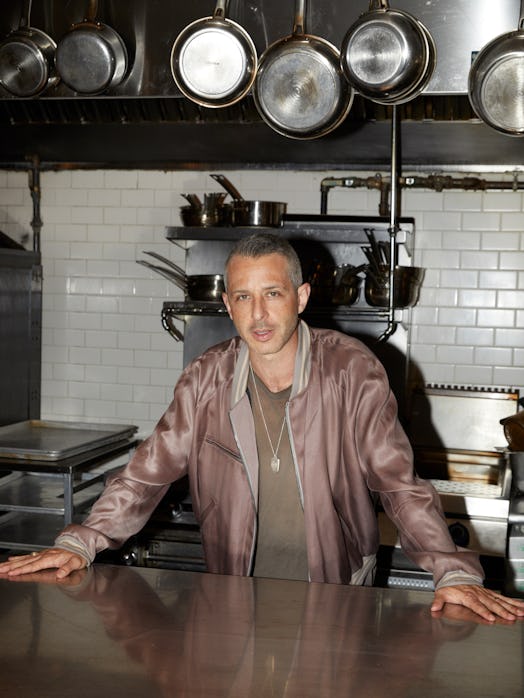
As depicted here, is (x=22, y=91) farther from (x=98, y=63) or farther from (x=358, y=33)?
(x=358, y=33)

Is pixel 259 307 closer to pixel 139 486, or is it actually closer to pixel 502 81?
pixel 139 486

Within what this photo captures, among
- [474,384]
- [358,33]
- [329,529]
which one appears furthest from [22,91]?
[474,384]

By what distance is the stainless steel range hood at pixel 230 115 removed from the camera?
323 cm

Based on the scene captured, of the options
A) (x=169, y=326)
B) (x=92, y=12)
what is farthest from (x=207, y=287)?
(x=92, y=12)

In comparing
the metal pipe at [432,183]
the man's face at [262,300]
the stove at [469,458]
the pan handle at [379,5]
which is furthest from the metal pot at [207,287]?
the man's face at [262,300]

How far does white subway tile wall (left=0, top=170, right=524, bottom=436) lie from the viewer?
4.73 meters

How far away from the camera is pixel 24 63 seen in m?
3.27

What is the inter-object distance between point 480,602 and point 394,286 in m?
2.34

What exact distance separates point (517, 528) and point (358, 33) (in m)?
1.98

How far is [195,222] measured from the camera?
438 cm

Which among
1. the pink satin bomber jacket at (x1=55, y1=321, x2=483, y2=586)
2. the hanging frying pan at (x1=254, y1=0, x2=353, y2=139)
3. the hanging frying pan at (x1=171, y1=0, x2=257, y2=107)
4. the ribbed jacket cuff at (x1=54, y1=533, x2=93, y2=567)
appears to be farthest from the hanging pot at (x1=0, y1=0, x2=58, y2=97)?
the ribbed jacket cuff at (x1=54, y1=533, x2=93, y2=567)

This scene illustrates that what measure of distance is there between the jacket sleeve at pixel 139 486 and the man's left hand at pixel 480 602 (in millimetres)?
879

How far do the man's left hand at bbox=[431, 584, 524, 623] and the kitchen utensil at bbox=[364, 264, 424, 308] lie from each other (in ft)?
7.33

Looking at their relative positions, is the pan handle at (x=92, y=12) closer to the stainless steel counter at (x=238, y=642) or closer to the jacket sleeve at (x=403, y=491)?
the jacket sleeve at (x=403, y=491)
